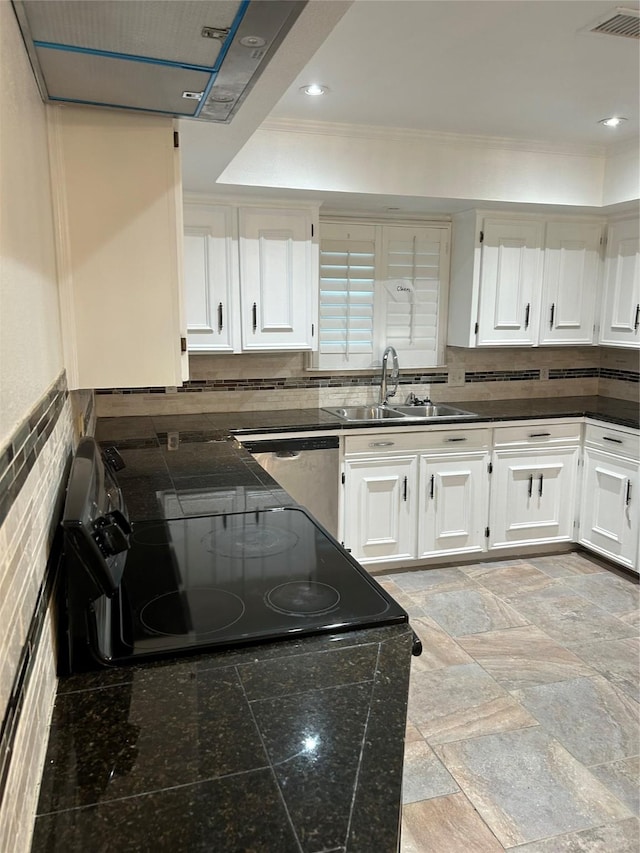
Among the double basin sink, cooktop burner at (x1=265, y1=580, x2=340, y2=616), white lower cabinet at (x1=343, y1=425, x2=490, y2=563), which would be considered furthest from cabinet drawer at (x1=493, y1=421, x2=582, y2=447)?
cooktop burner at (x1=265, y1=580, x2=340, y2=616)

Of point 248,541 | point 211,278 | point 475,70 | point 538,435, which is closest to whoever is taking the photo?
point 248,541

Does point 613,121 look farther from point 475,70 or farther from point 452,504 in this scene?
point 452,504

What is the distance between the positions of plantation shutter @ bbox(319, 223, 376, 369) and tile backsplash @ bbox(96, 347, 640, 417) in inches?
6.5

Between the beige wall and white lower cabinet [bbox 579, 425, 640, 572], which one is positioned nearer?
the beige wall

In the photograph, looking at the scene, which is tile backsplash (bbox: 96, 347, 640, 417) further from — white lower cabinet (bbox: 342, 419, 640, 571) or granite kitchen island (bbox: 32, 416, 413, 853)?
granite kitchen island (bbox: 32, 416, 413, 853)

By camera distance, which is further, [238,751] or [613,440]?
[613,440]

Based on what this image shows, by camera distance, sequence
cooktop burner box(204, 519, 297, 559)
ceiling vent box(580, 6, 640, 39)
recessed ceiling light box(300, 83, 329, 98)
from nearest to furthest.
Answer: cooktop burner box(204, 519, 297, 559) → ceiling vent box(580, 6, 640, 39) → recessed ceiling light box(300, 83, 329, 98)

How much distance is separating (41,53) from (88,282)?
654 mm

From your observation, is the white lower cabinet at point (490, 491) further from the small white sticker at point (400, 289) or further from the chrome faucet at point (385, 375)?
the small white sticker at point (400, 289)

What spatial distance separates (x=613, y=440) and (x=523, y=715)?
75.2 inches

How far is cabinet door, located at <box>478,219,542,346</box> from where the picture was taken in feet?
12.4

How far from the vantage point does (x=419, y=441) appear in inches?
139

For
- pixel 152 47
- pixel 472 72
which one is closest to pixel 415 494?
pixel 472 72

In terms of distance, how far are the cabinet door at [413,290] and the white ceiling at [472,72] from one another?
78 cm
